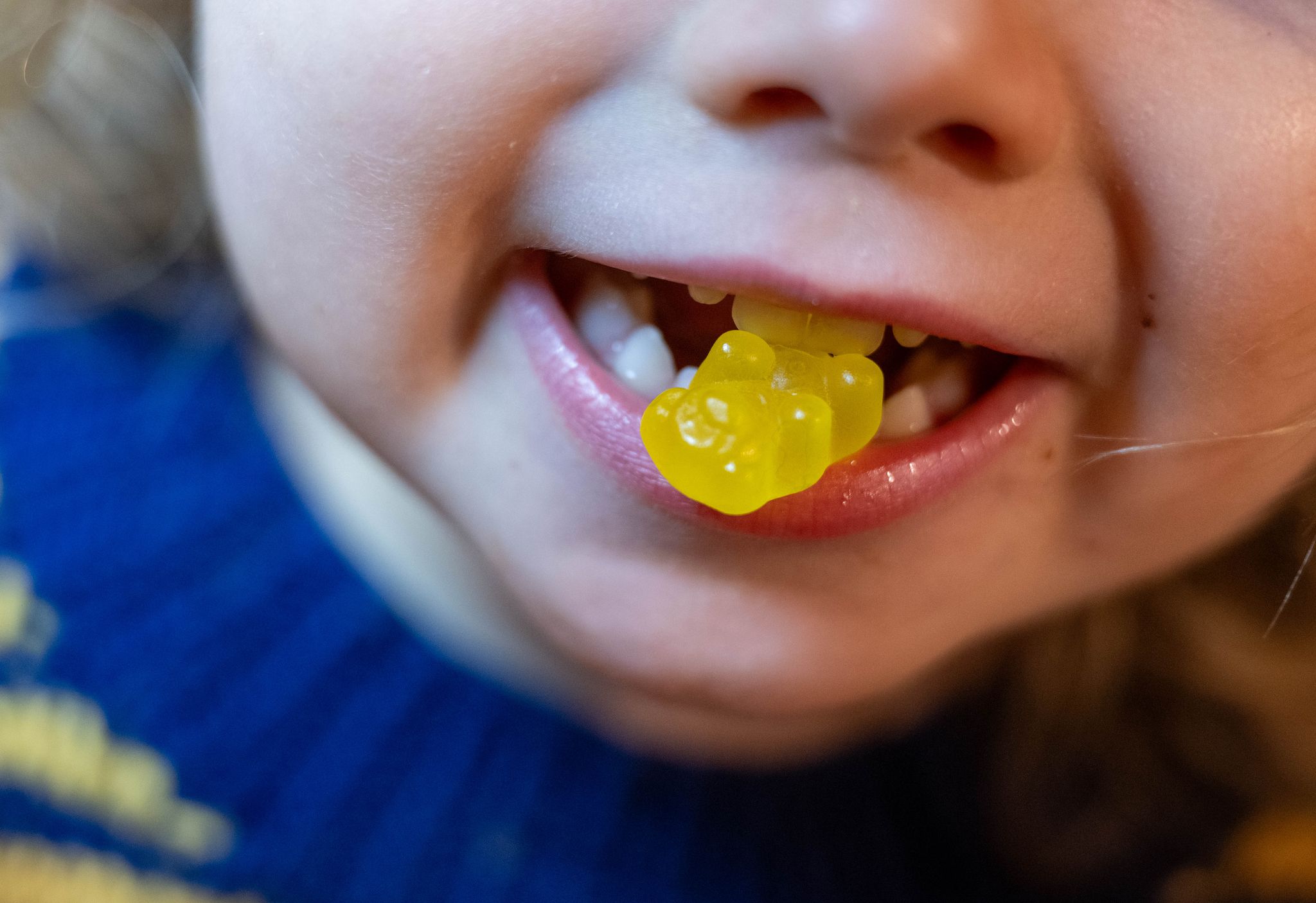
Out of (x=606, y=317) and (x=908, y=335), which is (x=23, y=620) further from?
(x=908, y=335)

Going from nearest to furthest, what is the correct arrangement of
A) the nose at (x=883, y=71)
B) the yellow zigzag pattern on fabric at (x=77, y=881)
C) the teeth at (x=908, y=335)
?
the nose at (x=883, y=71) < the teeth at (x=908, y=335) < the yellow zigzag pattern on fabric at (x=77, y=881)

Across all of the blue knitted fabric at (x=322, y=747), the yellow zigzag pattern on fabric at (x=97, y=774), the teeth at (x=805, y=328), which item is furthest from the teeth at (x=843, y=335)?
the yellow zigzag pattern on fabric at (x=97, y=774)

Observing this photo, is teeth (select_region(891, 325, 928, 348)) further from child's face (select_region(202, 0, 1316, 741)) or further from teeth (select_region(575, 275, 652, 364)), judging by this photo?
teeth (select_region(575, 275, 652, 364))

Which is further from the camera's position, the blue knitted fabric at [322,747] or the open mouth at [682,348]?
the blue knitted fabric at [322,747]

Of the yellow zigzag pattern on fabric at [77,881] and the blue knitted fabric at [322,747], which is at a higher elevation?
the blue knitted fabric at [322,747]

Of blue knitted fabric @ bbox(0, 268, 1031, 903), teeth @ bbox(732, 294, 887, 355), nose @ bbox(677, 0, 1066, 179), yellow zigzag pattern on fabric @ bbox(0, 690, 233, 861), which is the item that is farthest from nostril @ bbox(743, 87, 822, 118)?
yellow zigzag pattern on fabric @ bbox(0, 690, 233, 861)

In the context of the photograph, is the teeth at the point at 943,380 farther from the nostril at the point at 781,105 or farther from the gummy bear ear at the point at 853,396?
the nostril at the point at 781,105
